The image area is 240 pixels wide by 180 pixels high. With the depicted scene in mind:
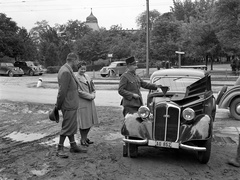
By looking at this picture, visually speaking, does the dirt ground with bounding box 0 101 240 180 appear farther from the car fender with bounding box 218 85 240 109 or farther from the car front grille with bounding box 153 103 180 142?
the car fender with bounding box 218 85 240 109

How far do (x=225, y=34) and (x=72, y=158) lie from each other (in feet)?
75.1

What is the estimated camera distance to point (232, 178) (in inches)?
194

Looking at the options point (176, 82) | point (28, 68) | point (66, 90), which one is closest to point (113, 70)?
point (28, 68)

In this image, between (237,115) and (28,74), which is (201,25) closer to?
(28,74)

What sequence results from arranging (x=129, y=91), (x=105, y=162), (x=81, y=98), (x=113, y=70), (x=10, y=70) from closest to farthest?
(x=105, y=162)
(x=129, y=91)
(x=81, y=98)
(x=113, y=70)
(x=10, y=70)

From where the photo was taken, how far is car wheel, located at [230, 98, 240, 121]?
9844 millimetres

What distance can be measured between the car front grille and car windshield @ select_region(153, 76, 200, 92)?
64.2 inches

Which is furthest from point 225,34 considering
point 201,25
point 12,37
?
point 12,37

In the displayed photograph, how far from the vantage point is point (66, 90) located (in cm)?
582

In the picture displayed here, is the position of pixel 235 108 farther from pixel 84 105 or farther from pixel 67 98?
pixel 67 98

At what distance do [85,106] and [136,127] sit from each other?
4.91 ft

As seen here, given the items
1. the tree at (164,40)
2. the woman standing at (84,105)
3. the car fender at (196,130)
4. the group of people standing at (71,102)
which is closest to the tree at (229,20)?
the tree at (164,40)

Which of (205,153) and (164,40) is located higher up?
(164,40)

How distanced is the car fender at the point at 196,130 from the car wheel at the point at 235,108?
15.8 ft
